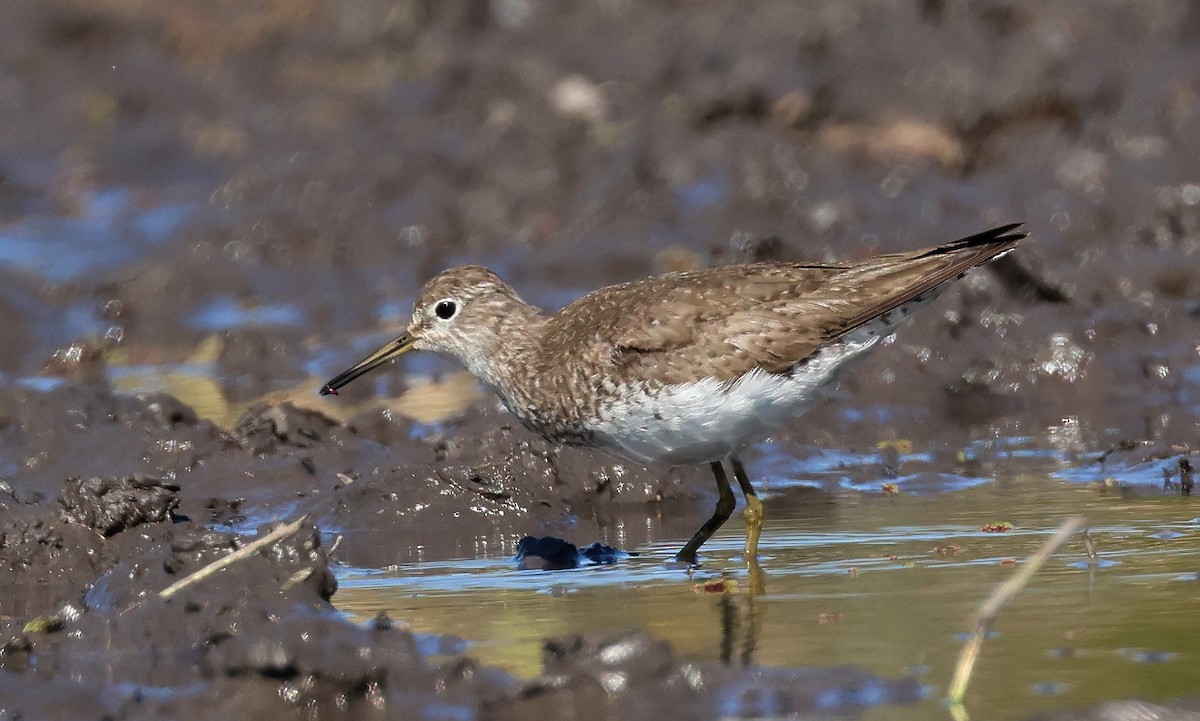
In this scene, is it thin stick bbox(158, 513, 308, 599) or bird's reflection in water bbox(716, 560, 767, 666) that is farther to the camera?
thin stick bbox(158, 513, 308, 599)

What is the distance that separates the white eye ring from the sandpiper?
0.77 meters

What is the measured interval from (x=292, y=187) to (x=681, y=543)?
27.0ft

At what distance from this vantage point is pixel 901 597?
260 inches

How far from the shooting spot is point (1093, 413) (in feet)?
34.8

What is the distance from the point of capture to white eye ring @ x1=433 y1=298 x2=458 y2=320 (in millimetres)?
9047

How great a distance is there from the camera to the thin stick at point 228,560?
20.3 ft

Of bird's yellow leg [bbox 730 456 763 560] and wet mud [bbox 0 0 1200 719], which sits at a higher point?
wet mud [bbox 0 0 1200 719]

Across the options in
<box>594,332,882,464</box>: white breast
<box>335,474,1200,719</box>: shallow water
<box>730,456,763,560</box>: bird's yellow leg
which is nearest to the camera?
<box>335,474,1200,719</box>: shallow water

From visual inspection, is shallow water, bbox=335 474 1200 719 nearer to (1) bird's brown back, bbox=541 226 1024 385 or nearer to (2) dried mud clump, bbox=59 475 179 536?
(1) bird's brown back, bbox=541 226 1024 385

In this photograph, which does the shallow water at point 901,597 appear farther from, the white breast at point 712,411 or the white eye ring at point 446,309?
the white eye ring at point 446,309

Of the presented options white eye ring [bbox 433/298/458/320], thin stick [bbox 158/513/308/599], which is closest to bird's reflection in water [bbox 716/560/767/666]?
thin stick [bbox 158/513/308/599]

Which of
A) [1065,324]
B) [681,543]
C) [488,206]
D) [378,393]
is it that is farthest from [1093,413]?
[488,206]

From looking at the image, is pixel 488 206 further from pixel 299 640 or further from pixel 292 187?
pixel 299 640

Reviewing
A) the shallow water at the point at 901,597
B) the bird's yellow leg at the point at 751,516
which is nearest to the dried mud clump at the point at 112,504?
the shallow water at the point at 901,597
